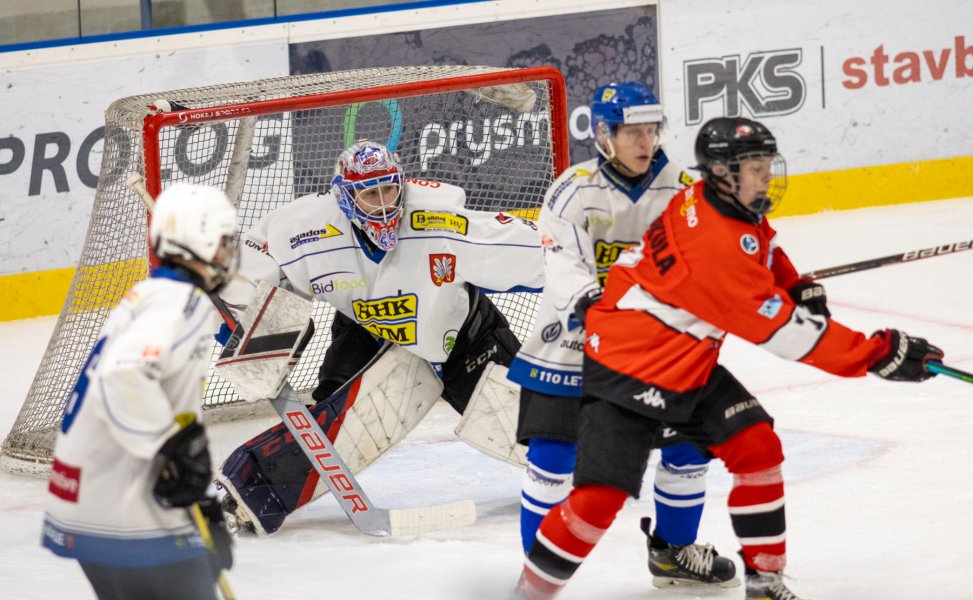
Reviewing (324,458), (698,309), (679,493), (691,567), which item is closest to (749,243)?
(698,309)

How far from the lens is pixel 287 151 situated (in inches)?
184

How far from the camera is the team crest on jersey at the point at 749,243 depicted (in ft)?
7.91

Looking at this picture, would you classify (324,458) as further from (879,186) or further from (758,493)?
(879,186)

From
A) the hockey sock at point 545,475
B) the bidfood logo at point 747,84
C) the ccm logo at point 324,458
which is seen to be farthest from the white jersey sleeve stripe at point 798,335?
the bidfood logo at point 747,84

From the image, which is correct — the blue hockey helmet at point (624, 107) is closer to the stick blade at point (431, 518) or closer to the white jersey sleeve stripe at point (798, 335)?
the white jersey sleeve stripe at point (798, 335)

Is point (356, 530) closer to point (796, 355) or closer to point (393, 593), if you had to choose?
point (393, 593)

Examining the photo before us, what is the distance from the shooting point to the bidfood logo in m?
6.52

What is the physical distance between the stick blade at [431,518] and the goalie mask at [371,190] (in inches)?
25.0

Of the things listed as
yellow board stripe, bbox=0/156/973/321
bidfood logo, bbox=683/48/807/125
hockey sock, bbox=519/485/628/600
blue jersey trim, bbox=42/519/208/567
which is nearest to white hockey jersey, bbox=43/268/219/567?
blue jersey trim, bbox=42/519/208/567

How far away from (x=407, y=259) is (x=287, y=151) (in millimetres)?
1390

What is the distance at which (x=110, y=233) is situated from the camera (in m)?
4.10

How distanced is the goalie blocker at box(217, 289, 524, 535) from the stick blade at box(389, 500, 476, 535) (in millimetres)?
215

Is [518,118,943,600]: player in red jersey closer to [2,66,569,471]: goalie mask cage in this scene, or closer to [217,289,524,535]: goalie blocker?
[217,289,524,535]: goalie blocker

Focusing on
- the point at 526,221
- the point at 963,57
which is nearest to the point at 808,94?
the point at 963,57
